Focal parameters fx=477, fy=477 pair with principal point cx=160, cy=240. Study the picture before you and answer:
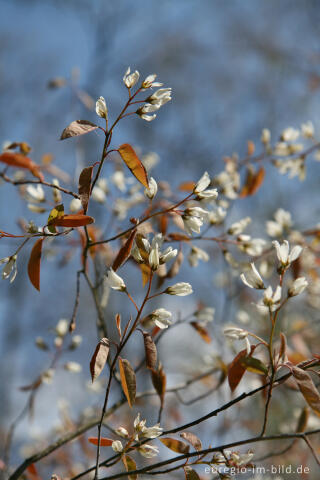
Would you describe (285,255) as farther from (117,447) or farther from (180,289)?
(117,447)

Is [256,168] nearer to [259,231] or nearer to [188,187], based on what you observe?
[188,187]

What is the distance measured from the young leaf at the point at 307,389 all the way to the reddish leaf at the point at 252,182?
718mm

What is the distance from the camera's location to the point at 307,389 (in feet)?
1.98

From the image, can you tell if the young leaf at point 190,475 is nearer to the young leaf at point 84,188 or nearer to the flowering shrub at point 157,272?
the flowering shrub at point 157,272

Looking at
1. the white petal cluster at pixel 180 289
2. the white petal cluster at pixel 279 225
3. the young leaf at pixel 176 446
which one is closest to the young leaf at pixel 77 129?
the white petal cluster at pixel 180 289

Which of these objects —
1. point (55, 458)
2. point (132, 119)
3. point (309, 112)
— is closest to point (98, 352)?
point (55, 458)

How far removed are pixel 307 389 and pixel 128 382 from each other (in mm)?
242

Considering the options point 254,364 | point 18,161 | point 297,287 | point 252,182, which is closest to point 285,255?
point 297,287

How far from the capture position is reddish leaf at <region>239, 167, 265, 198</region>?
1.28 meters

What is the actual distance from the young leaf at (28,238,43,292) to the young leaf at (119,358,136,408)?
18 cm

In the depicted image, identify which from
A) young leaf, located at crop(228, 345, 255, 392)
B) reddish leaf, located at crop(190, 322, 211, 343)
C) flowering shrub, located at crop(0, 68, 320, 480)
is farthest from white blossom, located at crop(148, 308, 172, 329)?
reddish leaf, located at crop(190, 322, 211, 343)

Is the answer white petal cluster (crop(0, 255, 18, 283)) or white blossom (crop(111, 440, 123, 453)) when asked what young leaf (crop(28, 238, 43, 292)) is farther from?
white blossom (crop(111, 440, 123, 453))

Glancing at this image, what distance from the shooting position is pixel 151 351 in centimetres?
67

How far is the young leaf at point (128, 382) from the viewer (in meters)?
0.67
